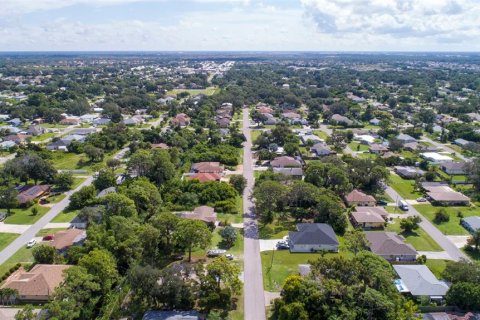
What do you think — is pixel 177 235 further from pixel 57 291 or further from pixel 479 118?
pixel 479 118

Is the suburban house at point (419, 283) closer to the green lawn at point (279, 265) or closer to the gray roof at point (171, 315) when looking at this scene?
the green lawn at point (279, 265)

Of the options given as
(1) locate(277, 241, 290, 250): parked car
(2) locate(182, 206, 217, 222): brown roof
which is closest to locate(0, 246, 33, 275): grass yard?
(2) locate(182, 206, 217, 222): brown roof

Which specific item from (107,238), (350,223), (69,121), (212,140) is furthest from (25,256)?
(69,121)

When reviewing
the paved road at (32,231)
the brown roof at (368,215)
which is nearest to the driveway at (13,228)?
the paved road at (32,231)

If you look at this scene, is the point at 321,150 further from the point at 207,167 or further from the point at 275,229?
the point at 275,229

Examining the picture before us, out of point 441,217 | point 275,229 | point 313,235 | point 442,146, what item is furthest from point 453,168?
point 275,229

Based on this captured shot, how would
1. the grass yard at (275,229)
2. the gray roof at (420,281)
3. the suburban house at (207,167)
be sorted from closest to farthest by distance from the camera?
the gray roof at (420,281) → the grass yard at (275,229) → the suburban house at (207,167)
